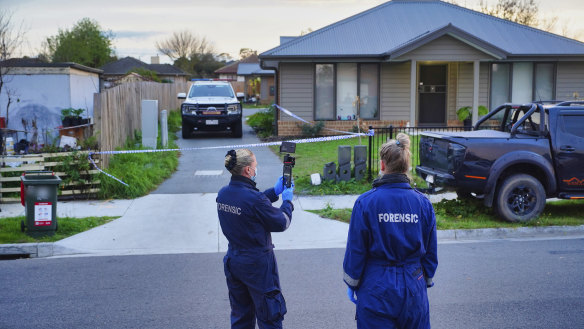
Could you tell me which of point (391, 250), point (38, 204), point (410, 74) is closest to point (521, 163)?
point (391, 250)

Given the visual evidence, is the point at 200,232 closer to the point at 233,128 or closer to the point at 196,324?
the point at 196,324

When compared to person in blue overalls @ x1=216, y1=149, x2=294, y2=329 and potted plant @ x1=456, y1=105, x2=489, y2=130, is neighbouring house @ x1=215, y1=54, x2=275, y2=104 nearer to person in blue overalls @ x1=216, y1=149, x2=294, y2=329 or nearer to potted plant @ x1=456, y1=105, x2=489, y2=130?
potted plant @ x1=456, y1=105, x2=489, y2=130

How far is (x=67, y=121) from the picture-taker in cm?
1786

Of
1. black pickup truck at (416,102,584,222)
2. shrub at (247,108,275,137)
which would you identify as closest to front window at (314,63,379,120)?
shrub at (247,108,275,137)

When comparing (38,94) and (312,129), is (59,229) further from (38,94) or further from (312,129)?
(312,129)

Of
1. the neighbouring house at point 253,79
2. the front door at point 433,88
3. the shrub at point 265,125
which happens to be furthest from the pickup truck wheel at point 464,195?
the neighbouring house at point 253,79

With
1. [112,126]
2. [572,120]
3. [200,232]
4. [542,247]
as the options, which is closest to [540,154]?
[572,120]

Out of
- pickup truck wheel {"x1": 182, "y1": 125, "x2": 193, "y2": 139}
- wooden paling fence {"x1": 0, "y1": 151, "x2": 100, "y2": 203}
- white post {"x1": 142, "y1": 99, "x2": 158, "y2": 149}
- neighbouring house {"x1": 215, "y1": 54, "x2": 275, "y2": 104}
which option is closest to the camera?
wooden paling fence {"x1": 0, "y1": 151, "x2": 100, "y2": 203}

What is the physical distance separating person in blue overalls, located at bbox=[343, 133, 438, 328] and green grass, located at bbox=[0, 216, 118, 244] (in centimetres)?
631

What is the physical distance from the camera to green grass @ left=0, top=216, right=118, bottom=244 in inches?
332

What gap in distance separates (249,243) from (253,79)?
5719 cm

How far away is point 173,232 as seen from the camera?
9102mm

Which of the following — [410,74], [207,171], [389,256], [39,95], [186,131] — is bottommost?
[207,171]

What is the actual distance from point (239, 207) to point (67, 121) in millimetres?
15094
